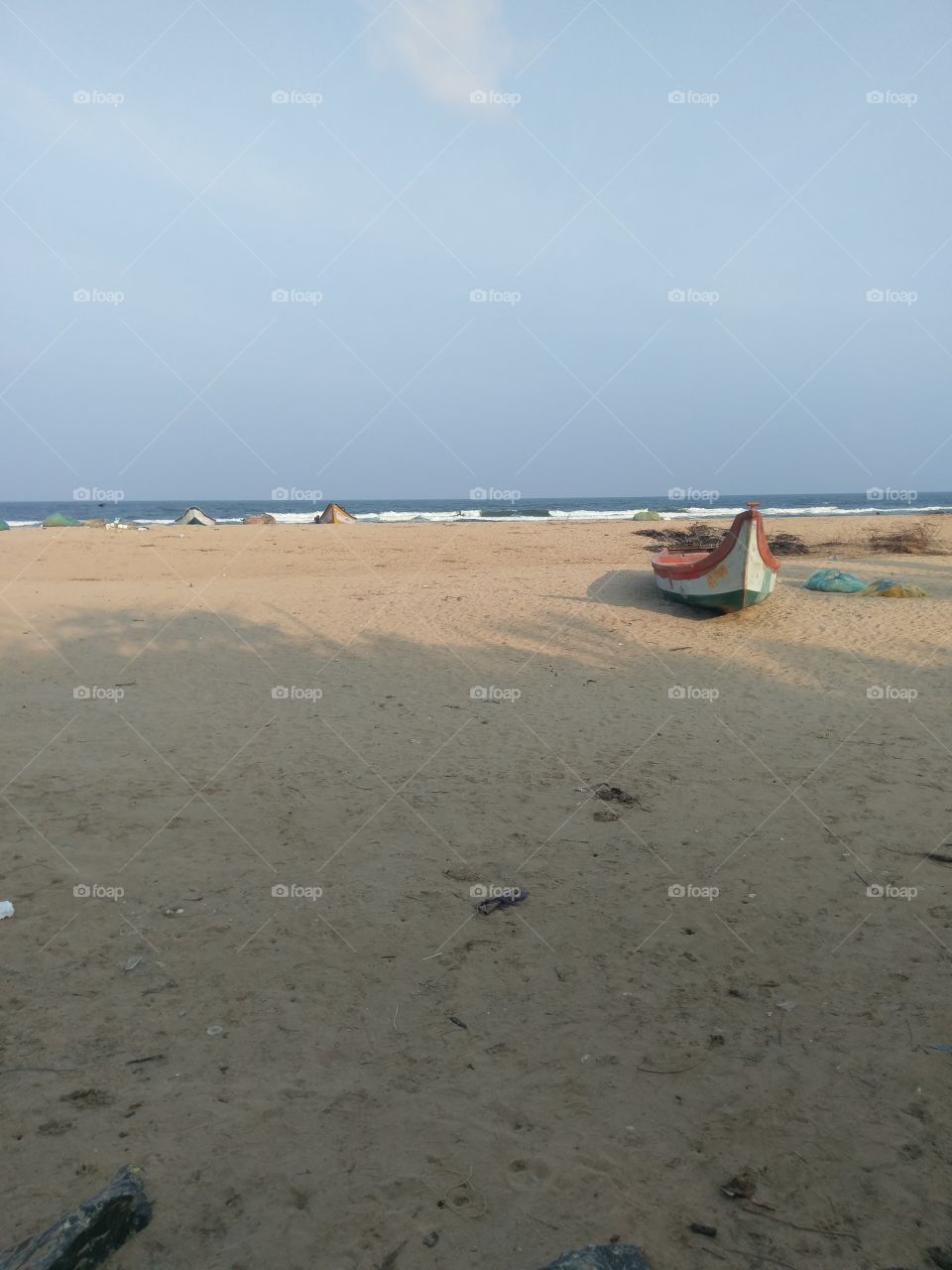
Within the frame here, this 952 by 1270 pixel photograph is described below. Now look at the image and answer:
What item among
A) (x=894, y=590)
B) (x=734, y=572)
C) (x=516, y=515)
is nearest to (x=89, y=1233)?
(x=734, y=572)

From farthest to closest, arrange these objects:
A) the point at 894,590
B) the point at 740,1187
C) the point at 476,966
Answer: the point at 894,590, the point at 476,966, the point at 740,1187

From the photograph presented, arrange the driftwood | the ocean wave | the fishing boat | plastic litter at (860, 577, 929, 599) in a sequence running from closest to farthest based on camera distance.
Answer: the driftwood → the fishing boat → plastic litter at (860, 577, 929, 599) → the ocean wave

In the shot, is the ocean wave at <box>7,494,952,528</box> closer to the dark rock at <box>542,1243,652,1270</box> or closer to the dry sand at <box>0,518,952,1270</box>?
the dry sand at <box>0,518,952,1270</box>

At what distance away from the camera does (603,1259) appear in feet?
8.39

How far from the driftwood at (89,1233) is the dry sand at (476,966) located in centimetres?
7

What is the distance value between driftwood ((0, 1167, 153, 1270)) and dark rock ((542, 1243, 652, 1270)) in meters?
1.37

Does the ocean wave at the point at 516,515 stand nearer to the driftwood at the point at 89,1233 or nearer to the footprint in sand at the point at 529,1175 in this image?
the footprint in sand at the point at 529,1175

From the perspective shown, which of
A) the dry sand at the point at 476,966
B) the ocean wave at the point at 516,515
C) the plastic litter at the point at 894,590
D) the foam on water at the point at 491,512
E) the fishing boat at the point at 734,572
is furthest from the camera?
the foam on water at the point at 491,512

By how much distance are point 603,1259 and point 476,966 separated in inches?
79.2

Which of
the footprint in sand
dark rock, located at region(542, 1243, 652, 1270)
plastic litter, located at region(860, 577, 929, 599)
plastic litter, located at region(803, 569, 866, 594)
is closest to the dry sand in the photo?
the footprint in sand

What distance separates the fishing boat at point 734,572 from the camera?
1323cm

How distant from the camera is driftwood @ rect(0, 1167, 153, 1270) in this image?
2482mm

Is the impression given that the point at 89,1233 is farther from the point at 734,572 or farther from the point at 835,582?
the point at 835,582

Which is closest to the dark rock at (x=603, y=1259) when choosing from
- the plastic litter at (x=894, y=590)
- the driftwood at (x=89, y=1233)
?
the driftwood at (x=89, y=1233)
